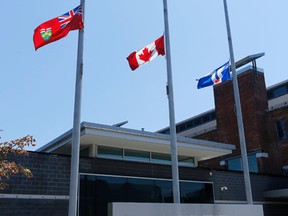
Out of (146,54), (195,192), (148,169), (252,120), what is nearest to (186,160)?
(195,192)

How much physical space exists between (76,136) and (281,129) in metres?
23.3

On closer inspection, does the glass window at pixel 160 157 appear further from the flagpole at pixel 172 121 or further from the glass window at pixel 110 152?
the flagpole at pixel 172 121

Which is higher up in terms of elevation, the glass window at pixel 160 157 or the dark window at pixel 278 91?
the dark window at pixel 278 91

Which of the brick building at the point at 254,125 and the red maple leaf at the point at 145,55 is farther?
the brick building at the point at 254,125

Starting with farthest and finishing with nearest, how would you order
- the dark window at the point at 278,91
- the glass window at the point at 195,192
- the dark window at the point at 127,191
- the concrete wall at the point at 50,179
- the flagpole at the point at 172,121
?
the dark window at the point at 278,91 → the glass window at the point at 195,192 → the dark window at the point at 127,191 → the concrete wall at the point at 50,179 → the flagpole at the point at 172,121

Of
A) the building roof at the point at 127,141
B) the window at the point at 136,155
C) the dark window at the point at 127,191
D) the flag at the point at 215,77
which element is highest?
the flag at the point at 215,77

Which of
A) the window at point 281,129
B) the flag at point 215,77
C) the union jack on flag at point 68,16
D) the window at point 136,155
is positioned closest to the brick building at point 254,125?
the window at point 281,129

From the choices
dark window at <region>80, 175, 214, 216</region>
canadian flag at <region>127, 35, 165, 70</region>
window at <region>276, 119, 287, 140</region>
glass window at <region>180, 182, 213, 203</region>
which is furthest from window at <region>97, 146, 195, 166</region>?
window at <region>276, 119, 287, 140</region>

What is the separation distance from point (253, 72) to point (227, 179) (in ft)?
40.5

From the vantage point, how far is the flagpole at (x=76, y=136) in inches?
416

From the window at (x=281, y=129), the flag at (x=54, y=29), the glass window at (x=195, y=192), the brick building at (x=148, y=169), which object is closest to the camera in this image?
the flag at (x=54, y=29)

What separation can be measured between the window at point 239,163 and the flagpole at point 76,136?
21082mm

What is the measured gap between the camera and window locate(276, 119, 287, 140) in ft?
100

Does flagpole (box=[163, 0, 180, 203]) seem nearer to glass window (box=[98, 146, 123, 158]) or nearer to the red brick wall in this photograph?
glass window (box=[98, 146, 123, 158])
